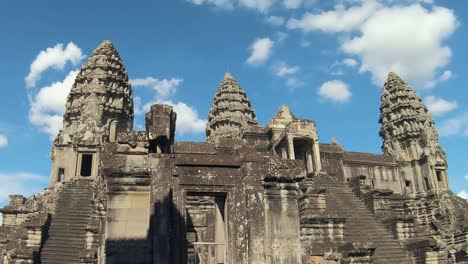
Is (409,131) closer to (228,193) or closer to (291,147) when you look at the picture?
(291,147)

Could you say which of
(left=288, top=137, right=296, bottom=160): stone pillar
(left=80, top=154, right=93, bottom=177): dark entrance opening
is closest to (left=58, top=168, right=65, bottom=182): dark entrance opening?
(left=80, top=154, right=93, bottom=177): dark entrance opening

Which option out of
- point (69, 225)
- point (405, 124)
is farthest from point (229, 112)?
point (69, 225)

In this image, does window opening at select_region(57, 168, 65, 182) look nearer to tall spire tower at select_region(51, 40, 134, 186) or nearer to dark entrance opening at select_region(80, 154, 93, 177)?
tall spire tower at select_region(51, 40, 134, 186)

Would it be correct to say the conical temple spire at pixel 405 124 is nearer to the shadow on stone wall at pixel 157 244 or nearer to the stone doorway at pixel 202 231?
the stone doorway at pixel 202 231

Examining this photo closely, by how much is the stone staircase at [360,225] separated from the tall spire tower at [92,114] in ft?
46.6

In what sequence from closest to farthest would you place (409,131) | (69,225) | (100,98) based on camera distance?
(69,225), (100,98), (409,131)

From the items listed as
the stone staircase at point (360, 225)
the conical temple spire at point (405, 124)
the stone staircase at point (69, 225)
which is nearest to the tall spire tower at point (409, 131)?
the conical temple spire at point (405, 124)

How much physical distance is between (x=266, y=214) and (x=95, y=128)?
843 inches

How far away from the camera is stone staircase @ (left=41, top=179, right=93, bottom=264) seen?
16703 mm

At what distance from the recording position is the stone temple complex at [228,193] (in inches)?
308

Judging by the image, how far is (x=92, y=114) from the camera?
30375 millimetres

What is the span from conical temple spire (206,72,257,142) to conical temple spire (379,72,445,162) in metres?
13.6

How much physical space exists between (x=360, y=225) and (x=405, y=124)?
18306 mm

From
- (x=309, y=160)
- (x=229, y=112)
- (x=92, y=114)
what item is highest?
(x=229, y=112)
